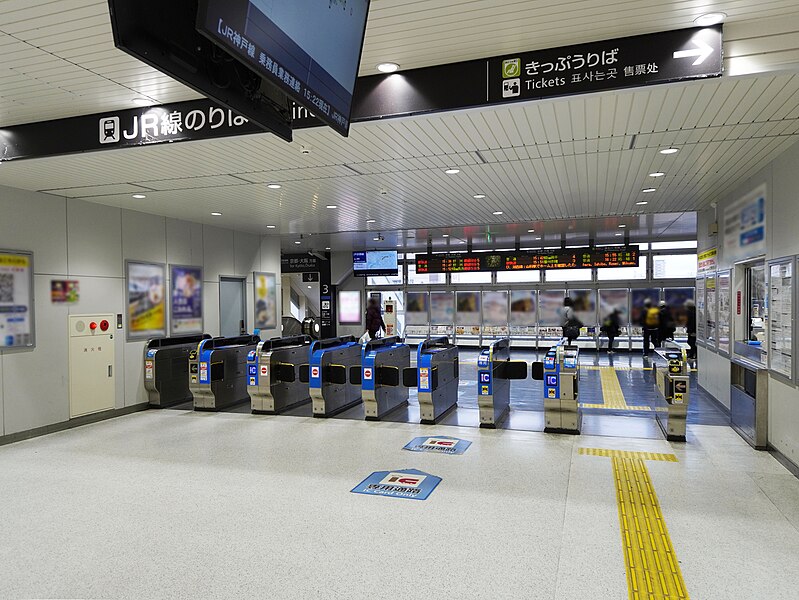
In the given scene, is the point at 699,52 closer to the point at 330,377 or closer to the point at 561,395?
the point at 561,395

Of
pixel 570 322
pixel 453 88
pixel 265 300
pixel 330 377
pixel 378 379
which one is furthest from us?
pixel 570 322

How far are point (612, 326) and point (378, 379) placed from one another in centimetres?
1050

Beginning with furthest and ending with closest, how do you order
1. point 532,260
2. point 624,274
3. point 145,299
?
point 624,274, point 532,260, point 145,299

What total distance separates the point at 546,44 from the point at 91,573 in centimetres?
422

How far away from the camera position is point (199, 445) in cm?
612

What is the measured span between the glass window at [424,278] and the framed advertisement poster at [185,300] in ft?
29.9

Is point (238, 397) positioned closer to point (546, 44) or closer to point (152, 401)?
point (152, 401)

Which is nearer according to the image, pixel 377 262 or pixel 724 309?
pixel 724 309

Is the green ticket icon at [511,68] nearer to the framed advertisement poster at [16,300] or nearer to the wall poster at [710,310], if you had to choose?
the wall poster at [710,310]

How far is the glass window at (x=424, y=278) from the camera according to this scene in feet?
57.5

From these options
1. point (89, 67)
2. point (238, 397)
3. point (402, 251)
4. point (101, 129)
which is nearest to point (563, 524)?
point (89, 67)

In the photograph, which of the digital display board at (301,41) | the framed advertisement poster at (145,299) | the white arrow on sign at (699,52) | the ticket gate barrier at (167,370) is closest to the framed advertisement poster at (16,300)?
the framed advertisement poster at (145,299)

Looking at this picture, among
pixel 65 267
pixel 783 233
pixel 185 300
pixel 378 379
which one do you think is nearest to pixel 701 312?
Answer: pixel 783 233

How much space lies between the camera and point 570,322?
50.6ft
